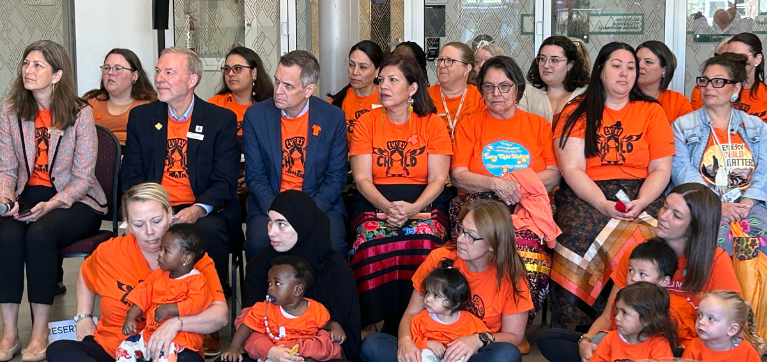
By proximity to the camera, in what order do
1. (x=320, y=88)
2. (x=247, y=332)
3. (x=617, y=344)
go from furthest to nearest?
(x=320, y=88) < (x=247, y=332) < (x=617, y=344)

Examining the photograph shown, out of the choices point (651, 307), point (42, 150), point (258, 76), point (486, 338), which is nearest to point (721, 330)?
point (651, 307)

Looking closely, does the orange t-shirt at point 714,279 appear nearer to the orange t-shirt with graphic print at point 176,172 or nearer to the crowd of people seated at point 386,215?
the crowd of people seated at point 386,215

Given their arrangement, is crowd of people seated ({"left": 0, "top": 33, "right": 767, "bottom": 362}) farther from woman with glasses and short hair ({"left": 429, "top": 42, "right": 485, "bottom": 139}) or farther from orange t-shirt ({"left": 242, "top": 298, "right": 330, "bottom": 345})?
woman with glasses and short hair ({"left": 429, "top": 42, "right": 485, "bottom": 139})

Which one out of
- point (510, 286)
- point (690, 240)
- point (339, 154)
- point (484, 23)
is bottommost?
point (510, 286)

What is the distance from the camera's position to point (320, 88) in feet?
22.6

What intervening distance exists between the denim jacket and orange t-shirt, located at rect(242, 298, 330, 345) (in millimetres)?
2062

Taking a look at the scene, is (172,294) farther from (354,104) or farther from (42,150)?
(354,104)

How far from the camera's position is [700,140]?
4086 mm

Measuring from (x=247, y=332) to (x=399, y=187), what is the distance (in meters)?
1.30

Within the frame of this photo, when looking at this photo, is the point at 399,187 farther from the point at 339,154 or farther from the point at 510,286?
the point at 510,286

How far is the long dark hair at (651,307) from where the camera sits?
9.24 feet

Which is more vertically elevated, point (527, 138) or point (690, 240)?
point (527, 138)

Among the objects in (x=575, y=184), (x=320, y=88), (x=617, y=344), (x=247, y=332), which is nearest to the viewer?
(x=617, y=344)

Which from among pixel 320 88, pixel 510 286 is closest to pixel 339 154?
pixel 510 286
